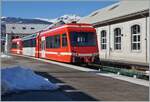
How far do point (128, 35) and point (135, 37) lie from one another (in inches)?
44.9

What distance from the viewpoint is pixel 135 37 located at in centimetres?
3484

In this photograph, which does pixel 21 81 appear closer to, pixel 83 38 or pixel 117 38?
pixel 83 38

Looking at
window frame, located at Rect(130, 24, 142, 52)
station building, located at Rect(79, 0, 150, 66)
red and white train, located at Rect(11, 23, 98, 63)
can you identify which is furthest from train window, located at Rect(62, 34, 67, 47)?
window frame, located at Rect(130, 24, 142, 52)

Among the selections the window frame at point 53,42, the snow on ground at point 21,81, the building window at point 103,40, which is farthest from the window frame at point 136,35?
the snow on ground at point 21,81

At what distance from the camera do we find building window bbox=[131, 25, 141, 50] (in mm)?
34188

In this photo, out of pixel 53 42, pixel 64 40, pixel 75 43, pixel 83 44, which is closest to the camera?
pixel 75 43

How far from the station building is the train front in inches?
→ 133

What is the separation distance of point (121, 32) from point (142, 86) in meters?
23.8

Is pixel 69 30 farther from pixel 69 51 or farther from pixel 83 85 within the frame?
pixel 83 85

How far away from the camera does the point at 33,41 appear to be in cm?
4400

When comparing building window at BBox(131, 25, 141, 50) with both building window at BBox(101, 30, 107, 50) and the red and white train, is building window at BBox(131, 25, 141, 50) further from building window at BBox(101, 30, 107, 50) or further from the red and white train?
building window at BBox(101, 30, 107, 50)

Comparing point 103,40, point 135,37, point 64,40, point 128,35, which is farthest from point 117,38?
point 64,40

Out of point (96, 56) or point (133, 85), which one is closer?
point (133, 85)

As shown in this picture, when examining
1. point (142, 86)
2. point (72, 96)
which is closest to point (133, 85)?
point (142, 86)
